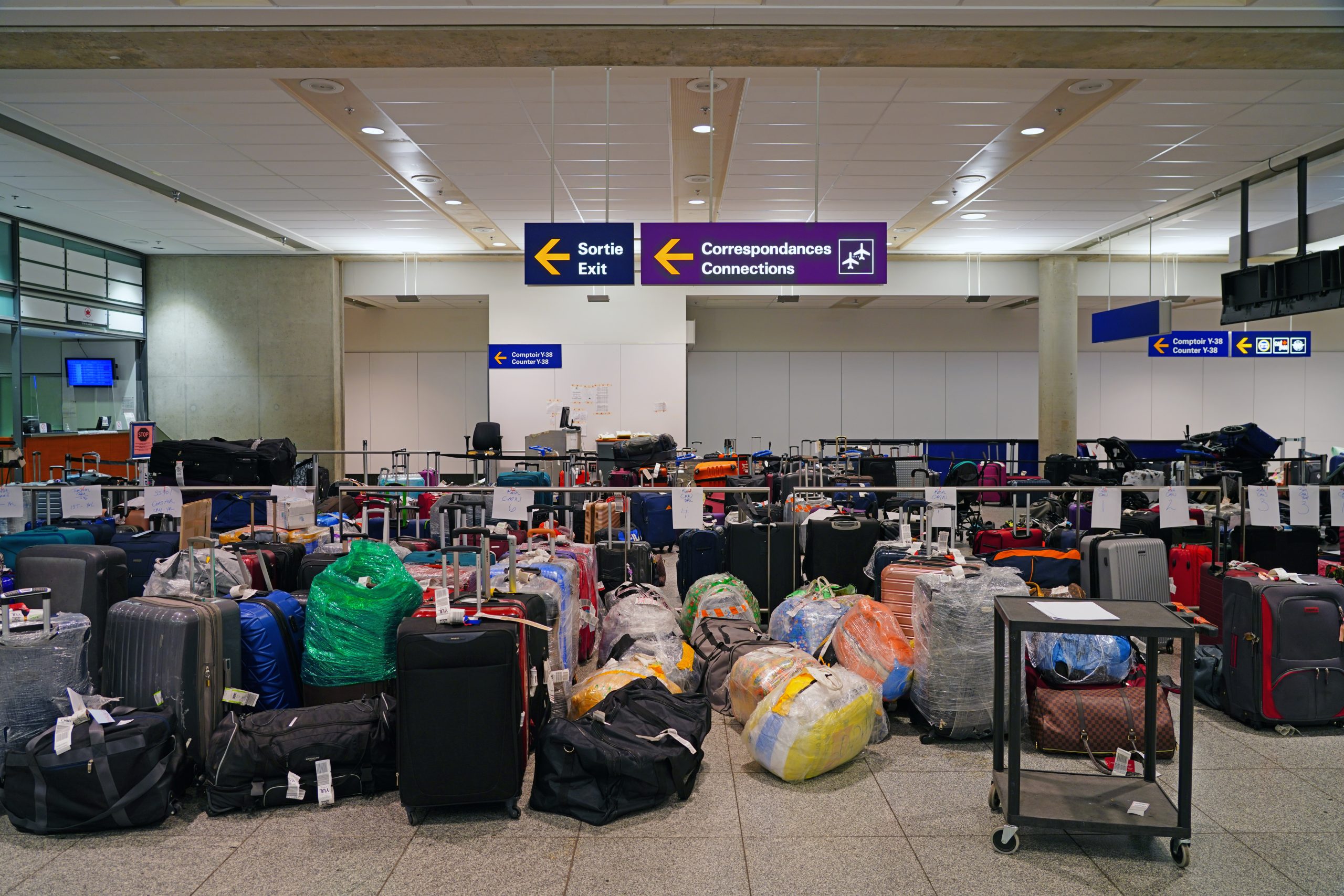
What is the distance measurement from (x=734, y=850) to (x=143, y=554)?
434 centimetres

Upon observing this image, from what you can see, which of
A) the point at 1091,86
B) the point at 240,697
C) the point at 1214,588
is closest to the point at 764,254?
the point at 1091,86

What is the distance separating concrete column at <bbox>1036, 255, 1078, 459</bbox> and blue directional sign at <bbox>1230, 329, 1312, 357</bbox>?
10.1 feet

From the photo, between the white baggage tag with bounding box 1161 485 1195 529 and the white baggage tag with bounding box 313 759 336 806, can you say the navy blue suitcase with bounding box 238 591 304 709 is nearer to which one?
the white baggage tag with bounding box 313 759 336 806

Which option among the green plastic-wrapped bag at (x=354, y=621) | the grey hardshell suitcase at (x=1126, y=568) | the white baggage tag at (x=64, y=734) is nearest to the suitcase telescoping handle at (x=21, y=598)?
the white baggage tag at (x=64, y=734)

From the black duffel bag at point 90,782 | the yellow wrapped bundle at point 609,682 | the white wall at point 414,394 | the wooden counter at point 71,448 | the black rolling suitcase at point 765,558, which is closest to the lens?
the black duffel bag at point 90,782

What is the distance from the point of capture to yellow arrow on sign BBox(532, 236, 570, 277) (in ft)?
20.5

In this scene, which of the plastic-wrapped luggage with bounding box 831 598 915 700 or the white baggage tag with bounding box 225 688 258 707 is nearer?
the white baggage tag with bounding box 225 688 258 707

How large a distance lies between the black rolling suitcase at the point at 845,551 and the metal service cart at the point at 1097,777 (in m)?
2.40

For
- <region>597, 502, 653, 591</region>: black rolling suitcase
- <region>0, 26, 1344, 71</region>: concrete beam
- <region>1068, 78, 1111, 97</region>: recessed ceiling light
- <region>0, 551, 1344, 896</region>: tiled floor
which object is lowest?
<region>0, 551, 1344, 896</region>: tiled floor

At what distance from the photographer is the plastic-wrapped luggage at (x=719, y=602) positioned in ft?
16.8

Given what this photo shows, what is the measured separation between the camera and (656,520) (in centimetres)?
949

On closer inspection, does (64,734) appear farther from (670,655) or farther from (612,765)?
(670,655)

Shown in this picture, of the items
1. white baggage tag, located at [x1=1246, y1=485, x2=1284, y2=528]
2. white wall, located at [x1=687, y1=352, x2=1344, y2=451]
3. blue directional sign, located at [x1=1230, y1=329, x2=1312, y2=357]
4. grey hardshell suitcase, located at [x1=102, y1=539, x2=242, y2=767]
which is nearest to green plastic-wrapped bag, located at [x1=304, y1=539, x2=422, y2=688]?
grey hardshell suitcase, located at [x1=102, y1=539, x2=242, y2=767]

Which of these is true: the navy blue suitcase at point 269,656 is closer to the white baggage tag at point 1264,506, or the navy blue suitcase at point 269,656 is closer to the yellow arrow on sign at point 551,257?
the yellow arrow on sign at point 551,257
